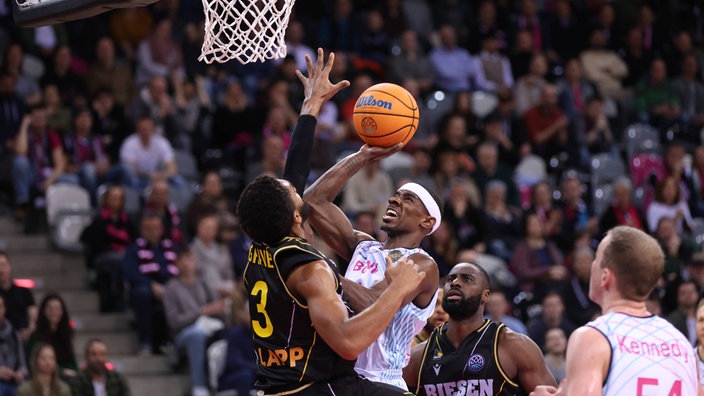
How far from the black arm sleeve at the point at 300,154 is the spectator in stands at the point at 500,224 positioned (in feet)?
23.2

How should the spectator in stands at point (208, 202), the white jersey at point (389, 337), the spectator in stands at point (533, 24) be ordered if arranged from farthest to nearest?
the spectator in stands at point (533, 24) → the spectator in stands at point (208, 202) → the white jersey at point (389, 337)

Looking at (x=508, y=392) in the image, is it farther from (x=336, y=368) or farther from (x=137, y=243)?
(x=137, y=243)

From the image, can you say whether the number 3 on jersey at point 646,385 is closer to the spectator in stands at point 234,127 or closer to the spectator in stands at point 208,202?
the spectator in stands at point 208,202

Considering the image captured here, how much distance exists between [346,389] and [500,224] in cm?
847

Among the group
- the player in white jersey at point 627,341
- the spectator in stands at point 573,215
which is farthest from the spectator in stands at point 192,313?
the player in white jersey at point 627,341

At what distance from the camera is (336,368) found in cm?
560

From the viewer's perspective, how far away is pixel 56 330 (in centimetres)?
1089

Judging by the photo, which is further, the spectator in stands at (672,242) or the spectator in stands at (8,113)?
the spectator in stands at (672,242)

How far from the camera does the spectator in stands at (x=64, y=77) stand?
1422cm

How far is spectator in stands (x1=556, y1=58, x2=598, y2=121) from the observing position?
16906 millimetres

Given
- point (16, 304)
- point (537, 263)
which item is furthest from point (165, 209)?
point (537, 263)

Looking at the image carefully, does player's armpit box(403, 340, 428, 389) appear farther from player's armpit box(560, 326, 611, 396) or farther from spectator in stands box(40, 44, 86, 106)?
spectator in stands box(40, 44, 86, 106)

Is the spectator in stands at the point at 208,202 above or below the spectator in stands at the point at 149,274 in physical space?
above

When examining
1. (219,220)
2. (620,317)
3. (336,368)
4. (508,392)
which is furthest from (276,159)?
(620,317)
